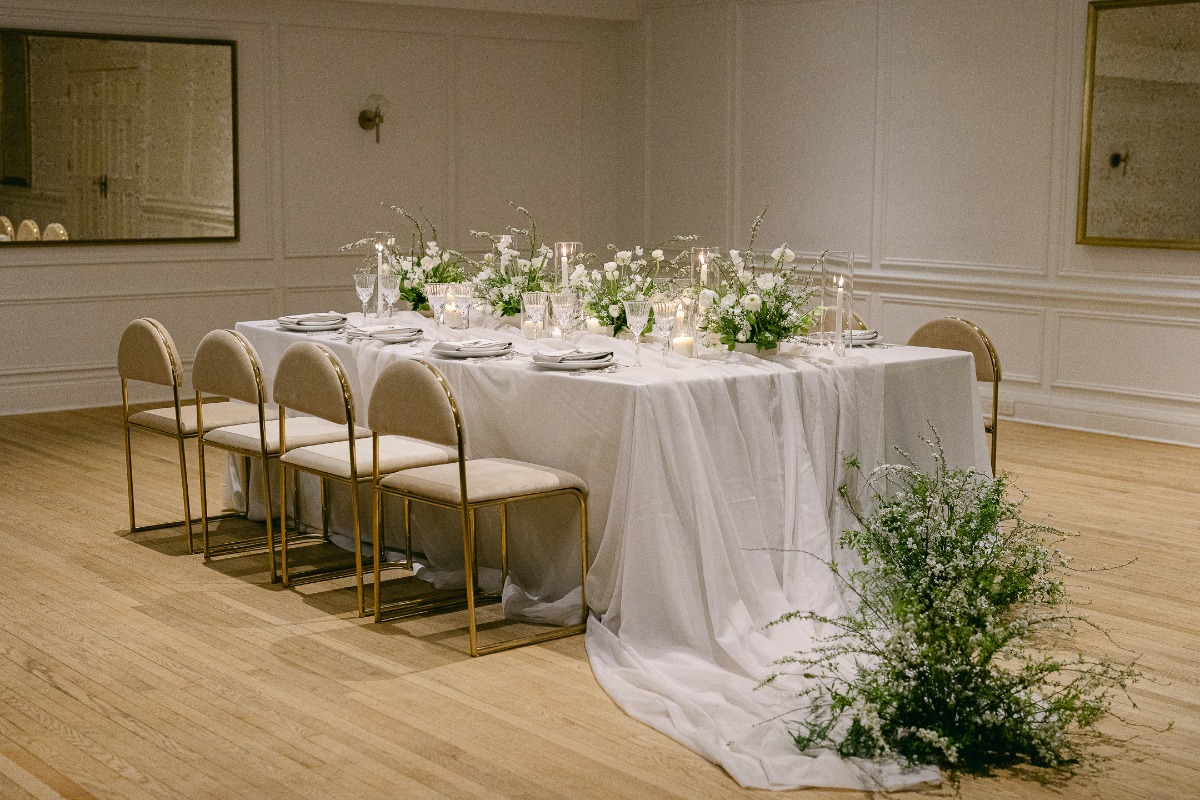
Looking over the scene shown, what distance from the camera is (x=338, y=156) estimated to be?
9211 millimetres

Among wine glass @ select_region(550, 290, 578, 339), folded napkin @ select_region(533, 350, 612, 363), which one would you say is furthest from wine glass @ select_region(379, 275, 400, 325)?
folded napkin @ select_region(533, 350, 612, 363)

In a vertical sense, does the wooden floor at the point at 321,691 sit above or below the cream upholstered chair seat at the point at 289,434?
below

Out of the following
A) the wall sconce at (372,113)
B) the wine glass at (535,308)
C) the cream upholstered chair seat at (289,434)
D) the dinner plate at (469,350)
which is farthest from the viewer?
the wall sconce at (372,113)

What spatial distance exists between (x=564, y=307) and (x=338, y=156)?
15.6 ft

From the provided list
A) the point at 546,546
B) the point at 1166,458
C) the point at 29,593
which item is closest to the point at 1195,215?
the point at 1166,458

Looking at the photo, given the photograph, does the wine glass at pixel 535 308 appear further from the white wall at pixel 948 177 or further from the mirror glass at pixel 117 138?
the mirror glass at pixel 117 138

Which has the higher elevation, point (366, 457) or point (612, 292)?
point (612, 292)

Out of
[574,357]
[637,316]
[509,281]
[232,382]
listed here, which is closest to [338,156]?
[509,281]

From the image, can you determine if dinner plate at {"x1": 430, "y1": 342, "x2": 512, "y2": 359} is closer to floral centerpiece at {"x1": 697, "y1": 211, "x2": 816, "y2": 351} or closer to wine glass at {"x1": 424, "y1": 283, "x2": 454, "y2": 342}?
wine glass at {"x1": 424, "y1": 283, "x2": 454, "y2": 342}

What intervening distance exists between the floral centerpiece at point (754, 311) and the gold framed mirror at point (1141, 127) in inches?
138

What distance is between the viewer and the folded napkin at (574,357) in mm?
4410

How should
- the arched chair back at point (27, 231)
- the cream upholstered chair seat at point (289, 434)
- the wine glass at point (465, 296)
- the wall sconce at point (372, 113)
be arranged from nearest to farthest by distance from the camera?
the cream upholstered chair seat at point (289, 434) → the wine glass at point (465, 296) → the arched chair back at point (27, 231) → the wall sconce at point (372, 113)

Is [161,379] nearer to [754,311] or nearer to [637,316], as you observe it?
[637,316]

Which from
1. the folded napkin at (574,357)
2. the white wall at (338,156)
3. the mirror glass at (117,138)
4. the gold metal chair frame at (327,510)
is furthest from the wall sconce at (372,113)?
the folded napkin at (574,357)
